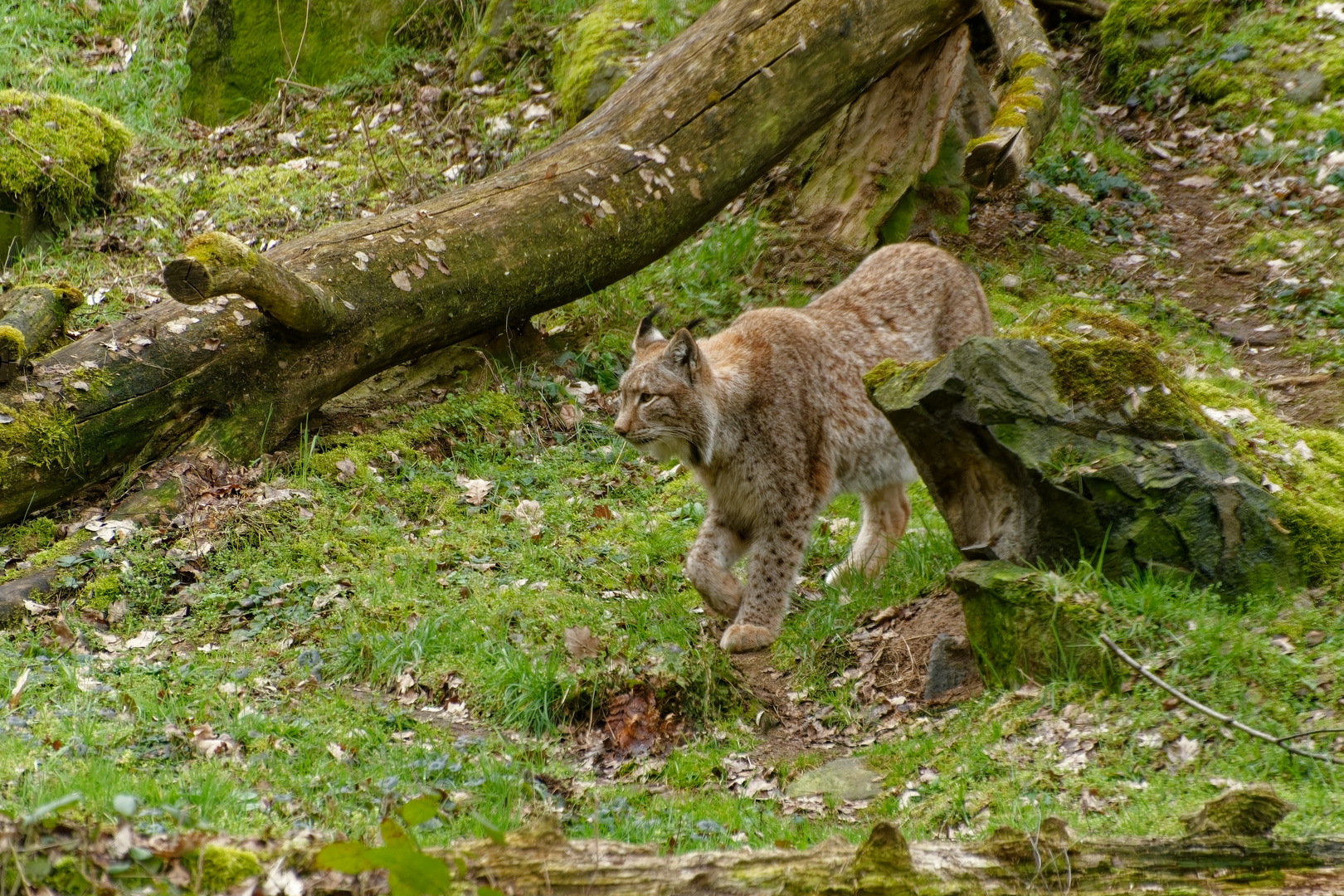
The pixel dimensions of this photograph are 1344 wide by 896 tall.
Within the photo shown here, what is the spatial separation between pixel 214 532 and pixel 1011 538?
4.31 metres

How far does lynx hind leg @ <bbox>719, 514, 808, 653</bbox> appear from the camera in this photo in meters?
6.18

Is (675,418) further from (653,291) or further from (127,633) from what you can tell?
(653,291)

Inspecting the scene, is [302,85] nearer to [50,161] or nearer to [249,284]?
[50,161]

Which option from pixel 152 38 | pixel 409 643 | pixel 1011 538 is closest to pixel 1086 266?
pixel 1011 538

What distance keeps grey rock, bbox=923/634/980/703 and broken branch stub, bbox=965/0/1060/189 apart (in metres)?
4.20

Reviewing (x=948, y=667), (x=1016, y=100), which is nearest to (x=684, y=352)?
(x=948, y=667)

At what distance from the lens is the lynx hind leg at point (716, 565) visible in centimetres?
637

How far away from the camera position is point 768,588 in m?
6.35

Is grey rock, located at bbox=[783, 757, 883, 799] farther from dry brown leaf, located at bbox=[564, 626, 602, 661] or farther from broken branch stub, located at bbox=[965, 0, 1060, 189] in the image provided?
broken branch stub, located at bbox=[965, 0, 1060, 189]

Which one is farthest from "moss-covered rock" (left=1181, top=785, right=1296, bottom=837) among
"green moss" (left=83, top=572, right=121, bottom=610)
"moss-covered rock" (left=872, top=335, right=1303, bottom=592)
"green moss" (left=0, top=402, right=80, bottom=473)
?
"green moss" (left=0, top=402, right=80, bottom=473)

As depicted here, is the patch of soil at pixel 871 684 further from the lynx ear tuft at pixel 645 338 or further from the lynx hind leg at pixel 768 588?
the lynx ear tuft at pixel 645 338

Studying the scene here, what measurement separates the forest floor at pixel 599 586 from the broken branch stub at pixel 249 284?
89 cm

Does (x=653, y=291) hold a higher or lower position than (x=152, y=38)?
lower

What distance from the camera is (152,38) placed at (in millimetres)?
13414
